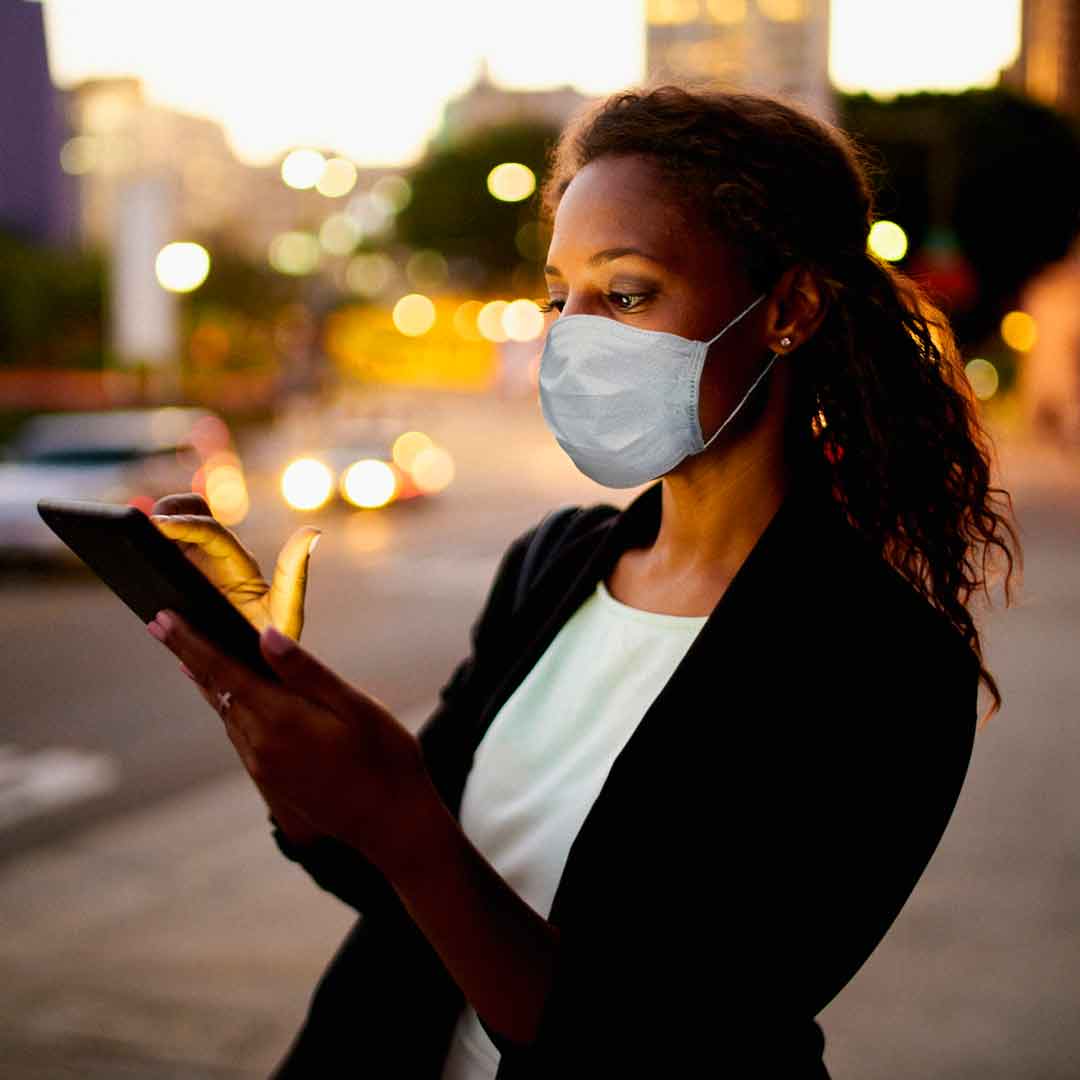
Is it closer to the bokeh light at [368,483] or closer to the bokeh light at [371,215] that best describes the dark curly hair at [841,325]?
Answer: the bokeh light at [368,483]

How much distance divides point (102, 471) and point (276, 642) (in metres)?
13.9

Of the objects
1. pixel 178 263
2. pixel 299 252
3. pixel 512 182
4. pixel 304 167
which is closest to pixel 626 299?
pixel 304 167

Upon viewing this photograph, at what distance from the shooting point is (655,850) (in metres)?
1.51

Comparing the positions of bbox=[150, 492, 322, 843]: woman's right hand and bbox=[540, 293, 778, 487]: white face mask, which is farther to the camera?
bbox=[540, 293, 778, 487]: white face mask

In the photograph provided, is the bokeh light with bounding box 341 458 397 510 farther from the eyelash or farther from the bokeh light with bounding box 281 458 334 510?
the eyelash

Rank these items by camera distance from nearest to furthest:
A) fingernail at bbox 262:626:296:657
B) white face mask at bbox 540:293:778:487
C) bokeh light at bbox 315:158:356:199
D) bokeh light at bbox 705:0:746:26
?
fingernail at bbox 262:626:296:657 → white face mask at bbox 540:293:778:487 → bokeh light at bbox 315:158:356:199 → bokeh light at bbox 705:0:746:26

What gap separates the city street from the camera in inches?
172

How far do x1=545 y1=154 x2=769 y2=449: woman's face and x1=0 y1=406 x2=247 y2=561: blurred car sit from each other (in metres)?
11.7

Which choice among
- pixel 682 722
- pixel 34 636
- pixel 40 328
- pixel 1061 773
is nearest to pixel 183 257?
pixel 40 328

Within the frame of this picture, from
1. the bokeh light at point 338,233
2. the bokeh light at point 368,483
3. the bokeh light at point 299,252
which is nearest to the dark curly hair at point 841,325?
the bokeh light at point 368,483

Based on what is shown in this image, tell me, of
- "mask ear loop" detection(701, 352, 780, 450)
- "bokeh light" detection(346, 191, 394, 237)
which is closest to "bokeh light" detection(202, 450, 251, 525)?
"mask ear loop" detection(701, 352, 780, 450)

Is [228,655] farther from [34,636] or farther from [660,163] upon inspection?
[34,636]

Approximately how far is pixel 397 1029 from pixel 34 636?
1067cm

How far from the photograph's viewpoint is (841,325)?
5.93 ft
